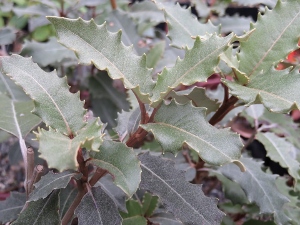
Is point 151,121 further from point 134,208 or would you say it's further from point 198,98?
point 134,208

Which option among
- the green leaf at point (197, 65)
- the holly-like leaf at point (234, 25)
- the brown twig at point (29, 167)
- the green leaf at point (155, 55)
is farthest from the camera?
the holly-like leaf at point (234, 25)

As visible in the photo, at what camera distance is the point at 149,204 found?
0.90m

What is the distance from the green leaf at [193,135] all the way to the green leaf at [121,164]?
0.05m

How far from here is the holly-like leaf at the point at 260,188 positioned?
2.66 ft

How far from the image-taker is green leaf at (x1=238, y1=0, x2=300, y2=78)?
A: 2.29 feet

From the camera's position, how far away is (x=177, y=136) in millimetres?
592

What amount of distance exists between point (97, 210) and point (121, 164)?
0.13 metres

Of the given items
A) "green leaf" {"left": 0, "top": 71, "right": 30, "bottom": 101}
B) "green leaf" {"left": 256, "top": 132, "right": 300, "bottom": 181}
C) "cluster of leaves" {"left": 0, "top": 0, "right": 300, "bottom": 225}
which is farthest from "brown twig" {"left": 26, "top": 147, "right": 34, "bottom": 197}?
"green leaf" {"left": 256, "top": 132, "right": 300, "bottom": 181}

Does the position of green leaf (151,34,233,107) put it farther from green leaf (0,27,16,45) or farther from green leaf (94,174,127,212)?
green leaf (0,27,16,45)

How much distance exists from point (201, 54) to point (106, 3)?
0.98 metres

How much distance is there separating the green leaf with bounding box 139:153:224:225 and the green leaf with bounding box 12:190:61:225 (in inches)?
6.3

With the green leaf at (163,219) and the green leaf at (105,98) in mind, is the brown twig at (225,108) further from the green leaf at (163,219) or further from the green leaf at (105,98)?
the green leaf at (105,98)

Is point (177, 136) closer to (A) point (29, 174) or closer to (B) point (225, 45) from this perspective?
(B) point (225, 45)

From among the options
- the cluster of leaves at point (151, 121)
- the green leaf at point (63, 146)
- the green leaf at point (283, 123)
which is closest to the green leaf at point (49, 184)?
the cluster of leaves at point (151, 121)
